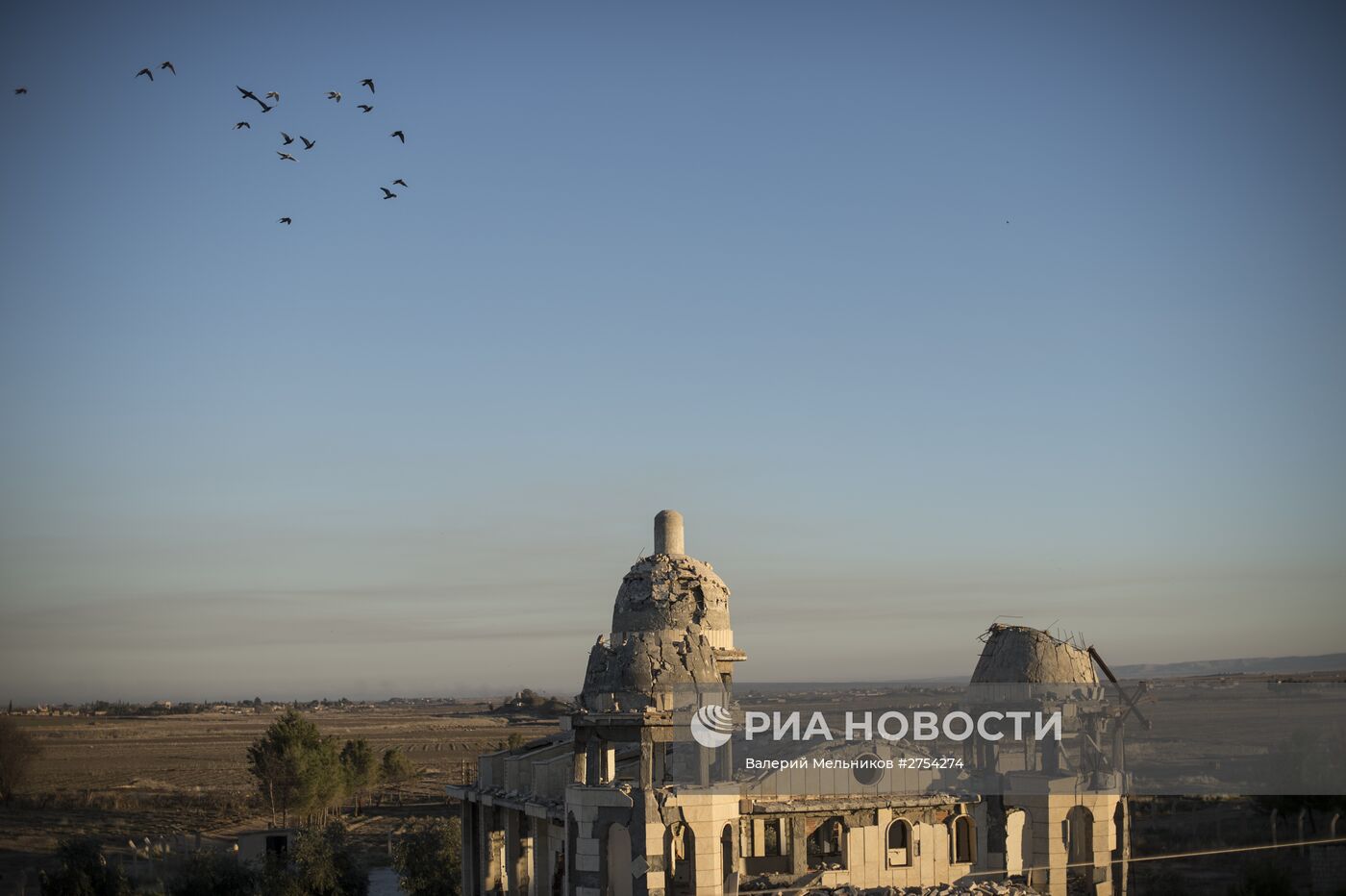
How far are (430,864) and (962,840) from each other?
71.0 ft

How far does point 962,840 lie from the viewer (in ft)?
112

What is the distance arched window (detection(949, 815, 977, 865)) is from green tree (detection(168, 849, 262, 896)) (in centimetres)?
2432

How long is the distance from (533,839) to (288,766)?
113ft

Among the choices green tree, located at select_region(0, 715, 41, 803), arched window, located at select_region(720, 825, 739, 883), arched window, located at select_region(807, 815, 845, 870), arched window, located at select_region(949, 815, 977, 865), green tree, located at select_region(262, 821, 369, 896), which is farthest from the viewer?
green tree, located at select_region(0, 715, 41, 803)

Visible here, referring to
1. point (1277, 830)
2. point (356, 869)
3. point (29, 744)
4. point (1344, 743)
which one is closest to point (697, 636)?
point (356, 869)

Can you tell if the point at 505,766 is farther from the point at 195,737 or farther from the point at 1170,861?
the point at 195,737

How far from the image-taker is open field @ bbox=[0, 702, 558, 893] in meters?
67.0

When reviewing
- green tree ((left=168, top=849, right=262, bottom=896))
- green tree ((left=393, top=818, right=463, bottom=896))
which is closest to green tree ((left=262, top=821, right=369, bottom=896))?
green tree ((left=168, top=849, right=262, bottom=896))

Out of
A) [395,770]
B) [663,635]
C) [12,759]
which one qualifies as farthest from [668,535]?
[12,759]

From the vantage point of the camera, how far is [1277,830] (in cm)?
5628

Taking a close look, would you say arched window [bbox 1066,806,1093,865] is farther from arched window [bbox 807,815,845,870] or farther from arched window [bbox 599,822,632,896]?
arched window [bbox 599,822,632,896]

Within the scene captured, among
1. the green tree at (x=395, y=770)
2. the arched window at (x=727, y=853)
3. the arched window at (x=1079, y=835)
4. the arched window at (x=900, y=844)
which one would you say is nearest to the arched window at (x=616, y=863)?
the arched window at (x=727, y=853)

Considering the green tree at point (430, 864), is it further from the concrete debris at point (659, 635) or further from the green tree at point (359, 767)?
the green tree at point (359, 767)

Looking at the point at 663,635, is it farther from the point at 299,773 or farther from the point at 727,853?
the point at 299,773
